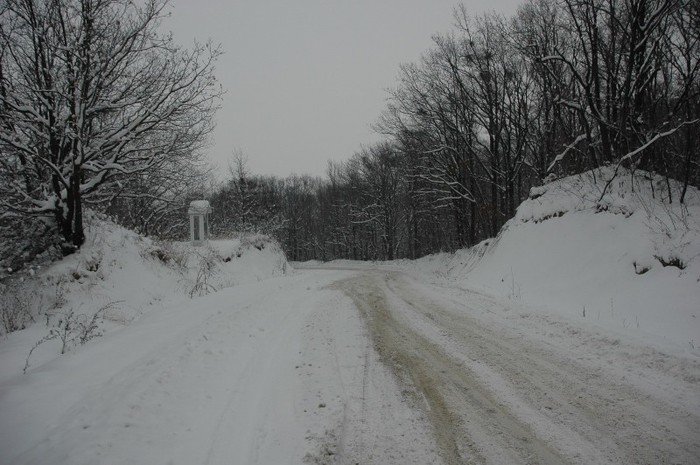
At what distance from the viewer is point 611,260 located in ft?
27.2

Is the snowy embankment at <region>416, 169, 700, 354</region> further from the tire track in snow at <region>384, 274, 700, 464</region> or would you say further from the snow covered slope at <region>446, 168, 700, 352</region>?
the tire track in snow at <region>384, 274, 700, 464</region>

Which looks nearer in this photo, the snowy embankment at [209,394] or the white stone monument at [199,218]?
the snowy embankment at [209,394]

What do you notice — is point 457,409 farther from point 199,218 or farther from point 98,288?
point 199,218

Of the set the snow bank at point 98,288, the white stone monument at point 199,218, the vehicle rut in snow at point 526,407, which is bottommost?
the vehicle rut in snow at point 526,407

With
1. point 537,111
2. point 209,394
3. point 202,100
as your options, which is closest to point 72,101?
point 202,100

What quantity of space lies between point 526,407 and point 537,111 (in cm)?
2035

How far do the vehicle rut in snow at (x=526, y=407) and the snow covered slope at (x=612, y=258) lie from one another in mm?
1796

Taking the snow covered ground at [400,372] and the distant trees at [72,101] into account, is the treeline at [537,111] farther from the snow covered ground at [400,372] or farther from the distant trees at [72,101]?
the distant trees at [72,101]

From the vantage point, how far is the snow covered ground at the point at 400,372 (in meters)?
3.12

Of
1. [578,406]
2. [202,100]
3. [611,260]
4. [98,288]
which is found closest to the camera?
[578,406]

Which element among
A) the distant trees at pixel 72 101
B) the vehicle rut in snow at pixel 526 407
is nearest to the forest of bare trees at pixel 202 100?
the distant trees at pixel 72 101

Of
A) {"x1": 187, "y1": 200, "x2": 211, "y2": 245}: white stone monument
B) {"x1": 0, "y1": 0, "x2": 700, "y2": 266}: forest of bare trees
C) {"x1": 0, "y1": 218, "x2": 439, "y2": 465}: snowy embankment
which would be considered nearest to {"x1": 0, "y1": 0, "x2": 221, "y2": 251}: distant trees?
{"x1": 0, "y1": 0, "x2": 700, "y2": 266}: forest of bare trees

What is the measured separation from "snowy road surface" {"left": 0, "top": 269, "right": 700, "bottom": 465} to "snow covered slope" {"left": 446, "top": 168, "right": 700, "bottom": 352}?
149 centimetres

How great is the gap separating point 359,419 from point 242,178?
3901 centimetres
